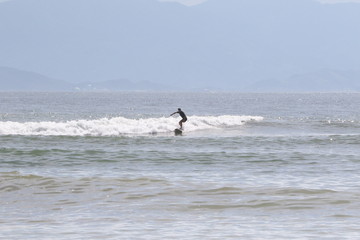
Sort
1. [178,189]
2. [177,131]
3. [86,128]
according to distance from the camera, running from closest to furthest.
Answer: [178,189] < [86,128] < [177,131]

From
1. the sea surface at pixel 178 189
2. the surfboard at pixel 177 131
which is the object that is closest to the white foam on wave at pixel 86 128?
the surfboard at pixel 177 131

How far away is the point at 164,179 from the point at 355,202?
6.24 metres

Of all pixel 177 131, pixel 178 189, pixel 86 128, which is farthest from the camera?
pixel 177 131

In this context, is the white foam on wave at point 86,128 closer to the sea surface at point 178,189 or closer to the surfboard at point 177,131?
the surfboard at point 177,131

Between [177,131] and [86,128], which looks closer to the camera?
[86,128]

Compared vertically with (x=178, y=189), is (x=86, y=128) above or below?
above

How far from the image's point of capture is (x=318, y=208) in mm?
14961

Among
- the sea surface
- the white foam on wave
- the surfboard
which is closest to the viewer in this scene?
the sea surface

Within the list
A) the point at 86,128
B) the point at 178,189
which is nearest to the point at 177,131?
the point at 86,128

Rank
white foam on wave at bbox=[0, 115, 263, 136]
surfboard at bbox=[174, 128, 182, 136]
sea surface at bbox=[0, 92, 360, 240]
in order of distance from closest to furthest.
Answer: sea surface at bbox=[0, 92, 360, 240], white foam on wave at bbox=[0, 115, 263, 136], surfboard at bbox=[174, 128, 182, 136]

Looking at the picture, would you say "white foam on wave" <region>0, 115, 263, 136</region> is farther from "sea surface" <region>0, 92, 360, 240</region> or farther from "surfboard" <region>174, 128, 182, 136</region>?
"sea surface" <region>0, 92, 360, 240</region>

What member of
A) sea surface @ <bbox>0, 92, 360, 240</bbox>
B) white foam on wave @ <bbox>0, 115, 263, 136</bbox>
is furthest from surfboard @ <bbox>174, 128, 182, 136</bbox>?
sea surface @ <bbox>0, 92, 360, 240</bbox>

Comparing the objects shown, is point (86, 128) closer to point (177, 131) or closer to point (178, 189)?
point (177, 131)

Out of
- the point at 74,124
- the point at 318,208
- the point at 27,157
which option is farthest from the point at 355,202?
the point at 74,124
